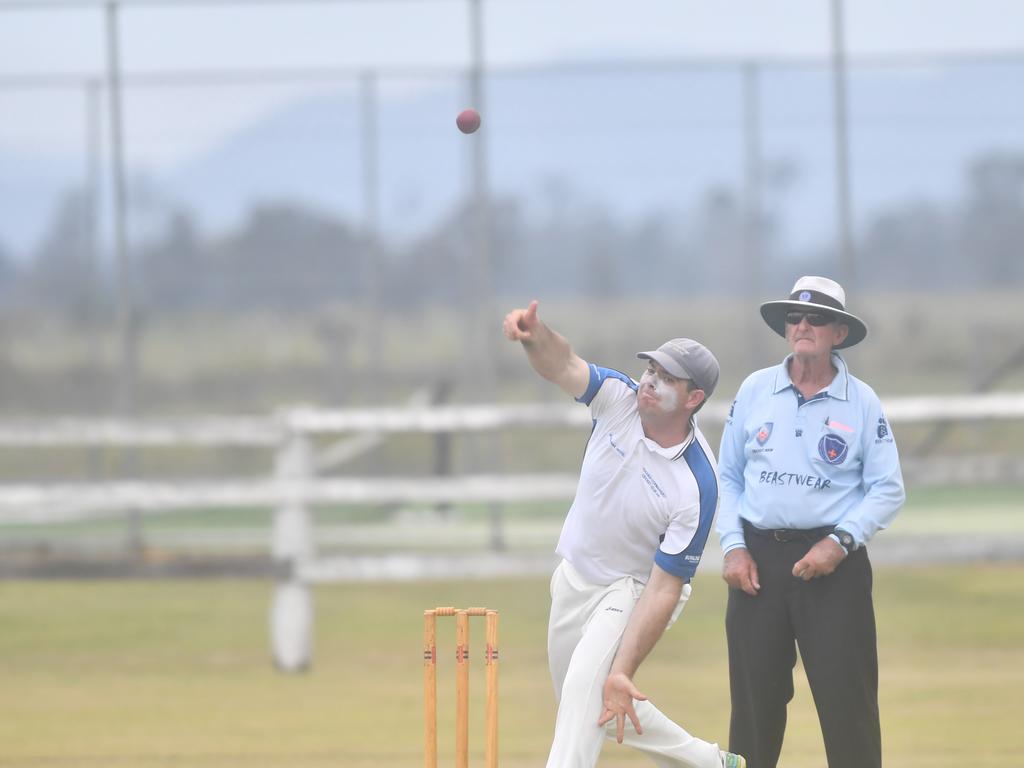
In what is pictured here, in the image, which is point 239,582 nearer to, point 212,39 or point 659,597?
point 212,39

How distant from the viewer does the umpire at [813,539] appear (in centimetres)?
615

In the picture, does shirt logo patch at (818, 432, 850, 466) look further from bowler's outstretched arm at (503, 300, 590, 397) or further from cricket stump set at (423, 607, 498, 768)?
cricket stump set at (423, 607, 498, 768)

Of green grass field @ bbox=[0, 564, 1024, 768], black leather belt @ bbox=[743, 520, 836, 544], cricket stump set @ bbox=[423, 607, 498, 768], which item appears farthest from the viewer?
green grass field @ bbox=[0, 564, 1024, 768]

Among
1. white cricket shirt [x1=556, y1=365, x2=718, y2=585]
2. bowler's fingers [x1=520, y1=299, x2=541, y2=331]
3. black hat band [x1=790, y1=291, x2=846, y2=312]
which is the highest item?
black hat band [x1=790, y1=291, x2=846, y2=312]

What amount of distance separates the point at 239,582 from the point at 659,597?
8796mm

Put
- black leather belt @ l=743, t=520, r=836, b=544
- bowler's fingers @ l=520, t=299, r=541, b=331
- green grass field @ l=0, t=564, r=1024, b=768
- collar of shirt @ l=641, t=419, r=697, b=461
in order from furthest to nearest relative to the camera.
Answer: green grass field @ l=0, t=564, r=1024, b=768 → black leather belt @ l=743, t=520, r=836, b=544 → collar of shirt @ l=641, t=419, r=697, b=461 → bowler's fingers @ l=520, t=299, r=541, b=331

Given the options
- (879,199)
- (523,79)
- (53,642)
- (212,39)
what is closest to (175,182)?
(212,39)

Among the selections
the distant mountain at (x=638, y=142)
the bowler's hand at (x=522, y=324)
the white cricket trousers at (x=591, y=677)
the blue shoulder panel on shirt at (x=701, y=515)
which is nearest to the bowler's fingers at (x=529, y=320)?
the bowler's hand at (x=522, y=324)

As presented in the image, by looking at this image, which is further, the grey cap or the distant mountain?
the distant mountain

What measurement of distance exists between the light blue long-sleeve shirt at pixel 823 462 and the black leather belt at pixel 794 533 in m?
0.02

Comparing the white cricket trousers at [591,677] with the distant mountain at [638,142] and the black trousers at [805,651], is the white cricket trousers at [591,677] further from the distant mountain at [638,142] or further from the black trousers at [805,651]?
the distant mountain at [638,142]

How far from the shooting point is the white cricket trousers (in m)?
5.82

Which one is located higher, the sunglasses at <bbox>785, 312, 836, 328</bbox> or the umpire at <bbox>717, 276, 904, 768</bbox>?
the sunglasses at <bbox>785, 312, 836, 328</bbox>

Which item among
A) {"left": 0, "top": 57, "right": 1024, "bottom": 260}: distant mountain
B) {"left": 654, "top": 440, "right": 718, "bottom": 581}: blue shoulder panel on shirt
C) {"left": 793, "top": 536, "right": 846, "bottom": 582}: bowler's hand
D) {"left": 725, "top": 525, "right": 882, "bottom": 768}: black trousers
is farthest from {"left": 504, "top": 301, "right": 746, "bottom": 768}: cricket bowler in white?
{"left": 0, "top": 57, "right": 1024, "bottom": 260}: distant mountain
